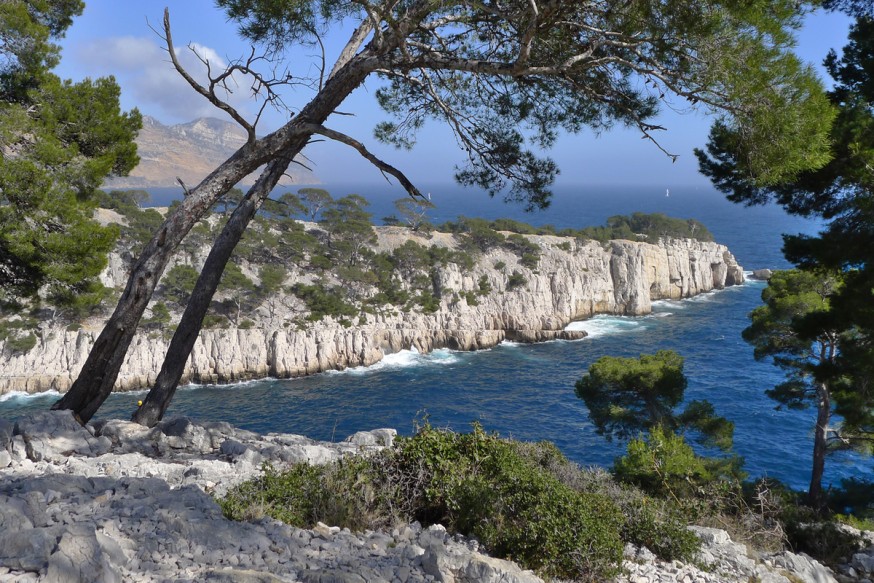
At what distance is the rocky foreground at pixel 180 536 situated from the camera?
119 inches

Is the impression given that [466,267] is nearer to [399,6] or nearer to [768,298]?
[768,298]

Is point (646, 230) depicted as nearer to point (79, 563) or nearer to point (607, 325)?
point (607, 325)

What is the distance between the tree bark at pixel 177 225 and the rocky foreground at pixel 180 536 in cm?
47

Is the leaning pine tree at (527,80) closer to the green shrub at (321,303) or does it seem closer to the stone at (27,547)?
the stone at (27,547)

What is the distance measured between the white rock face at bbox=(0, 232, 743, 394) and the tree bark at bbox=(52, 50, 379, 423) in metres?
26.2

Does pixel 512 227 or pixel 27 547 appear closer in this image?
pixel 27 547

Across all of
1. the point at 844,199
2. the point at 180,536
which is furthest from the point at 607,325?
the point at 180,536

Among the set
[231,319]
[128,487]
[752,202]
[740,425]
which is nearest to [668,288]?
[740,425]

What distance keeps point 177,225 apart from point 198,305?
0.94 meters

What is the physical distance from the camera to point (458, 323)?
132 ft

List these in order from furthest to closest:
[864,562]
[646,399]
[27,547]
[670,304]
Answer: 1. [670,304]
2. [646,399]
3. [864,562]
4. [27,547]

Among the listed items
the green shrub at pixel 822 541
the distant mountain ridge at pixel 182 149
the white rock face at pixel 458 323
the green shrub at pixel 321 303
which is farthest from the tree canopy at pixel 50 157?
the distant mountain ridge at pixel 182 149

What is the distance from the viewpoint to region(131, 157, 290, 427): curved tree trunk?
20.8 feet

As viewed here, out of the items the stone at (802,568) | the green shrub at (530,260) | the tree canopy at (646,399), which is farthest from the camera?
the green shrub at (530,260)
